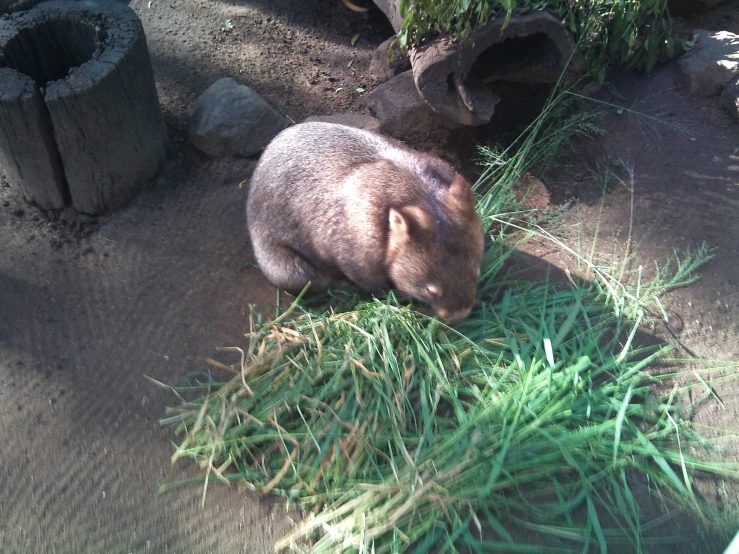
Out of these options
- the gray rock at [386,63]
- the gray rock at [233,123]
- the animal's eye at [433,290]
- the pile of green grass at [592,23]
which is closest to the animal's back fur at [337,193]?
the animal's eye at [433,290]

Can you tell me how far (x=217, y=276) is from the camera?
3.84m

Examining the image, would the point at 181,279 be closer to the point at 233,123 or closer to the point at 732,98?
the point at 233,123

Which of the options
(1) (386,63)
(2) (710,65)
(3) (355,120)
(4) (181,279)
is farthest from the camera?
(1) (386,63)

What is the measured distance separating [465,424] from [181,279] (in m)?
2.04

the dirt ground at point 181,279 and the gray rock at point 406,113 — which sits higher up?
the gray rock at point 406,113

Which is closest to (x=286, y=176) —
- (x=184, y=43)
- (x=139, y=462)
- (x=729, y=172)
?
(x=139, y=462)

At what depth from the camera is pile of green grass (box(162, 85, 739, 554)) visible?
8.28 feet

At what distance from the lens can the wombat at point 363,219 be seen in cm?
306

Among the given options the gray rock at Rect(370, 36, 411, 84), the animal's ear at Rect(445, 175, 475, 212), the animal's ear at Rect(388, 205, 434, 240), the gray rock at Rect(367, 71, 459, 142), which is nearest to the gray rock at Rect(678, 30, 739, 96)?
the gray rock at Rect(367, 71, 459, 142)

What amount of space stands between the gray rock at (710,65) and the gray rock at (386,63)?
7.00ft

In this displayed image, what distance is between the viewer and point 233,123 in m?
4.55

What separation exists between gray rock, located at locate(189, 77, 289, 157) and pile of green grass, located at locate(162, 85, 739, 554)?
5.62 ft

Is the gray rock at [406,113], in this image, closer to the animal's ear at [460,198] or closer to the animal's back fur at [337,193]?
the animal's back fur at [337,193]

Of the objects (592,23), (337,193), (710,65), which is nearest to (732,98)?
(710,65)
